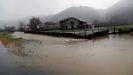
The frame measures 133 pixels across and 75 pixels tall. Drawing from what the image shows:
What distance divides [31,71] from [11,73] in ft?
3.27

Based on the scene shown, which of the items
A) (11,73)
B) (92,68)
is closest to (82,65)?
(92,68)

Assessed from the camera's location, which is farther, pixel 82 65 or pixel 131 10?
pixel 131 10

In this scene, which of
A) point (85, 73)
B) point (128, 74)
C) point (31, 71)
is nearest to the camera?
point (128, 74)

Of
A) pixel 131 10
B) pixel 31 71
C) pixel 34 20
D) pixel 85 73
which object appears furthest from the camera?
pixel 131 10

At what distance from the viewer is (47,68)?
10227mm

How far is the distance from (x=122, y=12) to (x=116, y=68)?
194061mm

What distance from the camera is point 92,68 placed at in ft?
32.2

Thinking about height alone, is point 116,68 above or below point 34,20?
below

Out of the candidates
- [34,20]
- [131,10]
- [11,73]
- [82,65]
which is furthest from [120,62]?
[131,10]

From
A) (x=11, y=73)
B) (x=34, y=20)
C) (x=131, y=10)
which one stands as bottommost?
(x=11, y=73)

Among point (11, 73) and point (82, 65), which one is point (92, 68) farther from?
point (11, 73)

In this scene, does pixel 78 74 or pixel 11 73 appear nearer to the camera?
pixel 78 74

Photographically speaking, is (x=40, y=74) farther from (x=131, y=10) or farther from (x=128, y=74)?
(x=131, y=10)

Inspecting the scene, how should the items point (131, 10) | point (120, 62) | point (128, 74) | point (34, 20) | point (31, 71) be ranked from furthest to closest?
A: point (131, 10)
point (34, 20)
point (120, 62)
point (31, 71)
point (128, 74)
